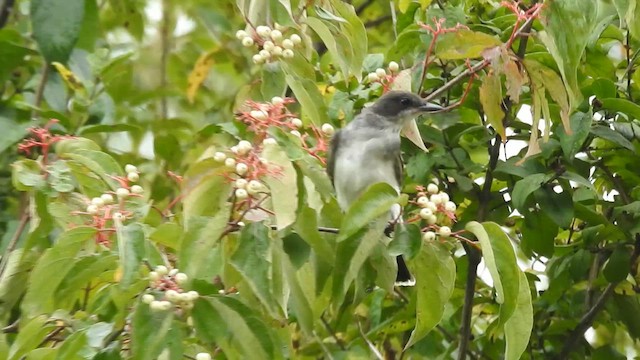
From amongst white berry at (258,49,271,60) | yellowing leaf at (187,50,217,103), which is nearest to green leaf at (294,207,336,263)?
white berry at (258,49,271,60)

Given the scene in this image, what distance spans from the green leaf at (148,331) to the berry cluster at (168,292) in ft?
0.05

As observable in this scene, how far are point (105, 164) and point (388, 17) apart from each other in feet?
11.5

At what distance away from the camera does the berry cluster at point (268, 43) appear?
3.05 metres

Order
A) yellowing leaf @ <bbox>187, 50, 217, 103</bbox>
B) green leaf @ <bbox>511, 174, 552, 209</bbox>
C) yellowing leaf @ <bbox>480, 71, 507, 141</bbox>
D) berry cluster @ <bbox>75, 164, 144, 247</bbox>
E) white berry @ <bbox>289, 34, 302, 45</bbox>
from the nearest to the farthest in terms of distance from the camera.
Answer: berry cluster @ <bbox>75, 164, 144, 247</bbox> < yellowing leaf @ <bbox>480, 71, 507, 141</bbox> < white berry @ <bbox>289, 34, 302, 45</bbox> < green leaf @ <bbox>511, 174, 552, 209</bbox> < yellowing leaf @ <bbox>187, 50, 217, 103</bbox>

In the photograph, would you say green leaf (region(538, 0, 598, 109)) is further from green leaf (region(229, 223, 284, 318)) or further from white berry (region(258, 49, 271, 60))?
green leaf (region(229, 223, 284, 318))

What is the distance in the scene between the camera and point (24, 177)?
2.85 metres

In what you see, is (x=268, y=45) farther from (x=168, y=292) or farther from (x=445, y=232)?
(x=168, y=292)

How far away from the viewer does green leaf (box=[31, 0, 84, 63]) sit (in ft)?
11.9

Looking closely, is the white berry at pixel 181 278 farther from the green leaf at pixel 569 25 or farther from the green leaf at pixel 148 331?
the green leaf at pixel 569 25

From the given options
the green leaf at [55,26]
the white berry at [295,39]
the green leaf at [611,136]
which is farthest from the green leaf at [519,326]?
the green leaf at [55,26]

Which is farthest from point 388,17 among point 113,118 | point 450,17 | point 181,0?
point 450,17

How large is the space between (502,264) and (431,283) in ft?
0.62

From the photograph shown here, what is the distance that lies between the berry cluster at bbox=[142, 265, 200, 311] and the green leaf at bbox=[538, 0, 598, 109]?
1041 mm

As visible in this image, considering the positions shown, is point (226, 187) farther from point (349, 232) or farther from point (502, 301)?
point (502, 301)
